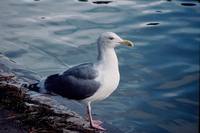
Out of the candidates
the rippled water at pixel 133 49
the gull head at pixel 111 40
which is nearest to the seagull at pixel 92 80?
the gull head at pixel 111 40

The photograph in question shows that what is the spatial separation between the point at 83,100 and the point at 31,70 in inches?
115

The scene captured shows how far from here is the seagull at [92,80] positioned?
7652 millimetres

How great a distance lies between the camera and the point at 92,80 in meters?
7.66

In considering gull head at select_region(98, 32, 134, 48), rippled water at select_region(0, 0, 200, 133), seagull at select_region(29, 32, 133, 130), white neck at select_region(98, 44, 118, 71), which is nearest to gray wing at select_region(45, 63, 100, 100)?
seagull at select_region(29, 32, 133, 130)

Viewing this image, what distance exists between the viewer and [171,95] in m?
9.80

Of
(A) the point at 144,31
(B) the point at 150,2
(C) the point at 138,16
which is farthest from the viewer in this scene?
(B) the point at 150,2

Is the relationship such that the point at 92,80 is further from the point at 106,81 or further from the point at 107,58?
the point at 107,58

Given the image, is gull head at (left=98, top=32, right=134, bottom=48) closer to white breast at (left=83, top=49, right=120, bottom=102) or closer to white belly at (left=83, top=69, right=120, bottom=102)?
white breast at (left=83, top=49, right=120, bottom=102)

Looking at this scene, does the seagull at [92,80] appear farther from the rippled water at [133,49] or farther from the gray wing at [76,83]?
the rippled water at [133,49]

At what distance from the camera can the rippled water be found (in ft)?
30.2

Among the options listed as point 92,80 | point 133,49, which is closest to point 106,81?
point 92,80

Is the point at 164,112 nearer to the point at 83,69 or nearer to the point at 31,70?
the point at 83,69

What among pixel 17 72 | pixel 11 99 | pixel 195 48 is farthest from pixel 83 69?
pixel 195 48

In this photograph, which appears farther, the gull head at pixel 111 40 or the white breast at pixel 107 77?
the gull head at pixel 111 40
